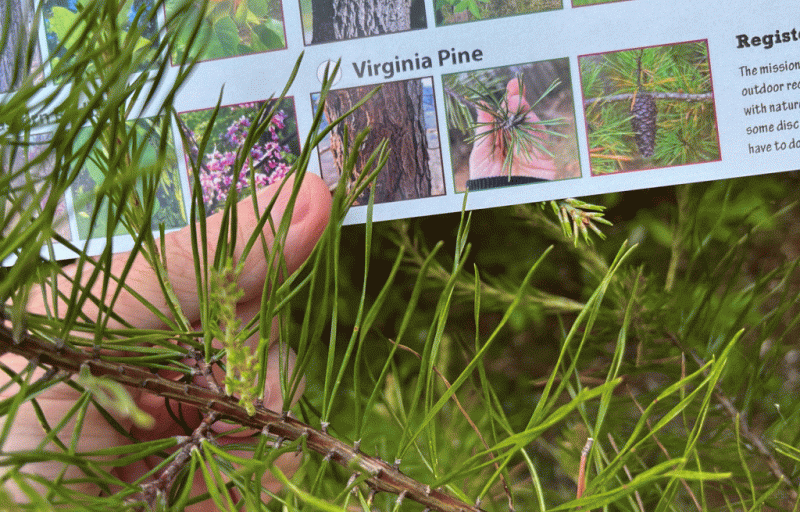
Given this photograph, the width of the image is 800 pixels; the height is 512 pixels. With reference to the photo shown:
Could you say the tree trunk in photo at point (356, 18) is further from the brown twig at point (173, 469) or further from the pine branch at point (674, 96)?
the brown twig at point (173, 469)

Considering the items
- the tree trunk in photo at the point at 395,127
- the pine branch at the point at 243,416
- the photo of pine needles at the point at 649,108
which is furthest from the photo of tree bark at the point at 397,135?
the pine branch at the point at 243,416

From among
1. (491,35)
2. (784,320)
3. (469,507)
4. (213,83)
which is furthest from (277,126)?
(784,320)

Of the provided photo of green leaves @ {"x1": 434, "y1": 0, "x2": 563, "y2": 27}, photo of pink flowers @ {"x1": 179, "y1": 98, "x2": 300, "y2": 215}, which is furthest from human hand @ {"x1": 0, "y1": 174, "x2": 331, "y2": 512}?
photo of green leaves @ {"x1": 434, "y1": 0, "x2": 563, "y2": 27}

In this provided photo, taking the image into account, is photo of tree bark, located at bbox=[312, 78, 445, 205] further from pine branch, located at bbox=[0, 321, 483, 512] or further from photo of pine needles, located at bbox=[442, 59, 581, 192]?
pine branch, located at bbox=[0, 321, 483, 512]

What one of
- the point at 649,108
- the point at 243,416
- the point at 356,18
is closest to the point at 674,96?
the point at 649,108

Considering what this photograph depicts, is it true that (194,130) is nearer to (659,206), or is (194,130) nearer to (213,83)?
(213,83)
